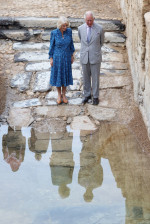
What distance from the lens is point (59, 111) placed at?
6621 mm

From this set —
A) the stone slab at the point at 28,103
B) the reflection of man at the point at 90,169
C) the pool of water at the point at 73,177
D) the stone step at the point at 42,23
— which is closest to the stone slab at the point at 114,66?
the stone step at the point at 42,23

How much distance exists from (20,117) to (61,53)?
1.28 meters

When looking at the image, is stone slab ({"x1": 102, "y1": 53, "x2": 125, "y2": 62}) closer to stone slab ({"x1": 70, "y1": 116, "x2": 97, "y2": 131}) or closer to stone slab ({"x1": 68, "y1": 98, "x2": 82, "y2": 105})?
stone slab ({"x1": 68, "y1": 98, "x2": 82, "y2": 105})

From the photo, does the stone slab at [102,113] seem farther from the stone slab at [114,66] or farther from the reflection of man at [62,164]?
the stone slab at [114,66]

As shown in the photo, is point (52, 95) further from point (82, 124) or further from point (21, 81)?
point (82, 124)

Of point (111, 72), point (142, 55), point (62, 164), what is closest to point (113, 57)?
point (111, 72)

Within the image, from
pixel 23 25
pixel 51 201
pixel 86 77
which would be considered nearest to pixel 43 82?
pixel 86 77

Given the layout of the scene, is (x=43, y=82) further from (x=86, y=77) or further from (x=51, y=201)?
(x=51, y=201)

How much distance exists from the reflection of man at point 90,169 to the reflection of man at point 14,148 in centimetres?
88

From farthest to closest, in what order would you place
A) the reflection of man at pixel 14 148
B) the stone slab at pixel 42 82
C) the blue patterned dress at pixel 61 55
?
1. the stone slab at pixel 42 82
2. the blue patterned dress at pixel 61 55
3. the reflection of man at pixel 14 148

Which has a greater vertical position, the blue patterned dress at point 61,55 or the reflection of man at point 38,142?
the blue patterned dress at point 61,55

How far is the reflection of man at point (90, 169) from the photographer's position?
15.8 feet

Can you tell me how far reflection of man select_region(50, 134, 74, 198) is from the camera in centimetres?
483

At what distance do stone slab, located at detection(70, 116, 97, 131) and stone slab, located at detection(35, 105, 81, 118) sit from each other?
166 mm
